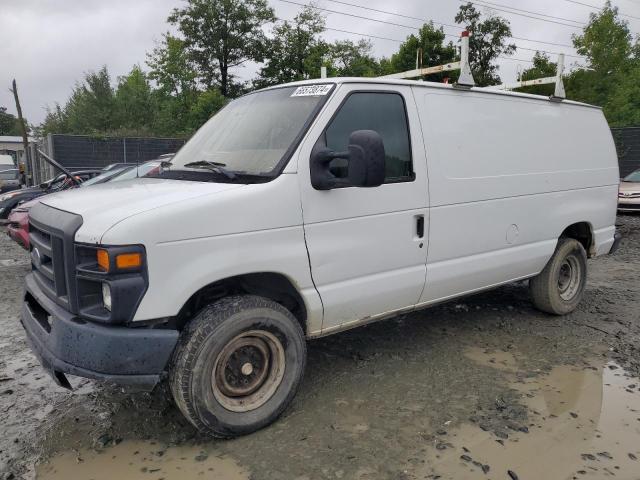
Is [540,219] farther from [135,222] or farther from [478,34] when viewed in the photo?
[478,34]

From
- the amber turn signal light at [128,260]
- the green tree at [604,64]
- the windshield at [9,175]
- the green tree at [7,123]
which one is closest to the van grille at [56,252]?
the amber turn signal light at [128,260]

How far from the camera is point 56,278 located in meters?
2.84

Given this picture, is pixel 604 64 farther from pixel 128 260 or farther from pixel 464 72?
pixel 128 260

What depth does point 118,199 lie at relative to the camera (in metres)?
2.98

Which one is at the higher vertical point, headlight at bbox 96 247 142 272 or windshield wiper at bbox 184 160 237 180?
windshield wiper at bbox 184 160 237 180

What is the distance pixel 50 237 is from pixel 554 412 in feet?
11.1

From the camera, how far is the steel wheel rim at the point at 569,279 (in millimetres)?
5480

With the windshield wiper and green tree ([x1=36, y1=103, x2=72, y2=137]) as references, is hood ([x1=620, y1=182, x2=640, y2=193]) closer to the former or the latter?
the windshield wiper

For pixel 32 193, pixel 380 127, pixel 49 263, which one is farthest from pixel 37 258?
pixel 32 193

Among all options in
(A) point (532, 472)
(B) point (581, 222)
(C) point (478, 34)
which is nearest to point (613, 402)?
(A) point (532, 472)

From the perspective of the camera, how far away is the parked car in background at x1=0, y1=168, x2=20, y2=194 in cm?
2110

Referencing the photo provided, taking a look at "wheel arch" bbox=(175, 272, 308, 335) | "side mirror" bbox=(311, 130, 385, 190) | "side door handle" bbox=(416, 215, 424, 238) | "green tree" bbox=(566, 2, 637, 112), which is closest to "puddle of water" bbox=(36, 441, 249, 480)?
"wheel arch" bbox=(175, 272, 308, 335)

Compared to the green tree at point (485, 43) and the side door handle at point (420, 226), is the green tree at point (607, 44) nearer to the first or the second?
the green tree at point (485, 43)

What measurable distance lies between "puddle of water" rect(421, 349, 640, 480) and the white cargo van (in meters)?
1.00
